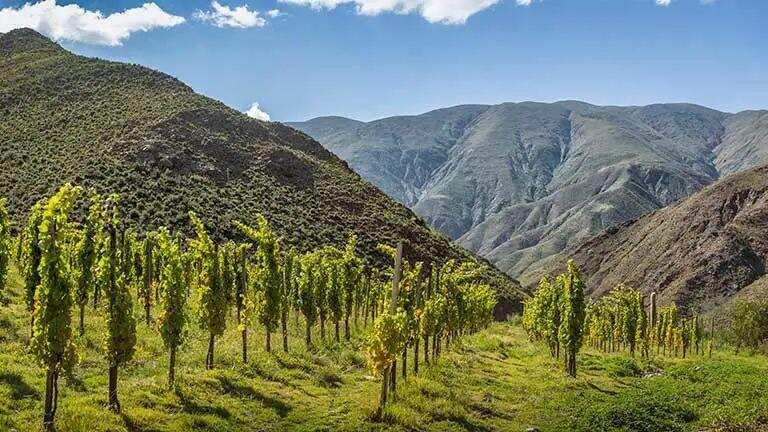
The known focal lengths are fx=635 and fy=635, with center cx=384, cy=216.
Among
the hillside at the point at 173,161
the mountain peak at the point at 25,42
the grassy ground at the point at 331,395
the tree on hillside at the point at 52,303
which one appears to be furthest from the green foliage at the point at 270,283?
the mountain peak at the point at 25,42

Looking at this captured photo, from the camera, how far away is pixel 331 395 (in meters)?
28.6

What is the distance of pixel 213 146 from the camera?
324ft

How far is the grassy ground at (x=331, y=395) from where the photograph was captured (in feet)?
72.5

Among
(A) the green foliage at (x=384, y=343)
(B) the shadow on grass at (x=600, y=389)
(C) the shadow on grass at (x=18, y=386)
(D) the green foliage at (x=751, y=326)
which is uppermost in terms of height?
(A) the green foliage at (x=384, y=343)

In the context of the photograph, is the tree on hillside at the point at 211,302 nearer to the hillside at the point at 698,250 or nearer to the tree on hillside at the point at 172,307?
the tree on hillside at the point at 172,307

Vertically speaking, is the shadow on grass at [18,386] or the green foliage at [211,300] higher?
the green foliage at [211,300]

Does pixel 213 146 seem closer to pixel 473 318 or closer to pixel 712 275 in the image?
pixel 473 318

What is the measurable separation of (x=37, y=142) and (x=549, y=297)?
252ft

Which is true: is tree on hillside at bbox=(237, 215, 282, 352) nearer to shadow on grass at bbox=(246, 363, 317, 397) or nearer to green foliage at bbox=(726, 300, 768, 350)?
shadow on grass at bbox=(246, 363, 317, 397)

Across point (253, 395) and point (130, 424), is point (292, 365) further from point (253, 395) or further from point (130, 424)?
point (130, 424)

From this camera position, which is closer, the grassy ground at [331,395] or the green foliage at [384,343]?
the grassy ground at [331,395]

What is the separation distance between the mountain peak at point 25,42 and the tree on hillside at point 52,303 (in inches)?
5408

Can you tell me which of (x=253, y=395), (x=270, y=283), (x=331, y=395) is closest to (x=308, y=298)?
(x=270, y=283)

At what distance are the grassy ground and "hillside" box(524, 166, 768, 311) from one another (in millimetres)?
92973
